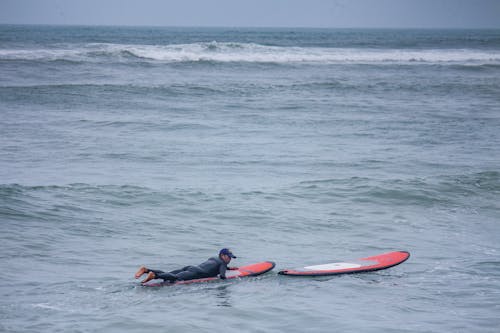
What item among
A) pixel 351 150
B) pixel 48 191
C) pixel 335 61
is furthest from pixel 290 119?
pixel 335 61

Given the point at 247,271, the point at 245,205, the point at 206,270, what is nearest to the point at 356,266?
the point at 247,271

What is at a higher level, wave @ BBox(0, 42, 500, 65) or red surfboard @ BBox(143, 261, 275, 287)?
wave @ BBox(0, 42, 500, 65)

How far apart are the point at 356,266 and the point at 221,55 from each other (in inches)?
1706

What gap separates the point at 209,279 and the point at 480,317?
4057 mm

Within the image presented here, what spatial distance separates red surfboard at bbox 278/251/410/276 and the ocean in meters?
0.15

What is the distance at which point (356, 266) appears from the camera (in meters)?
→ 10.5

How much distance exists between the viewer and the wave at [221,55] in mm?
46062

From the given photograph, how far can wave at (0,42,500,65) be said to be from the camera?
46.1m

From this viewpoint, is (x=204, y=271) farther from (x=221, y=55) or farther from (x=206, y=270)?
(x=221, y=55)

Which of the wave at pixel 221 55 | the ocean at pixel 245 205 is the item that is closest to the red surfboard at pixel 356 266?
the ocean at pixel 245 205

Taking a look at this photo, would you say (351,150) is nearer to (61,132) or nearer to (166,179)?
(166,179)

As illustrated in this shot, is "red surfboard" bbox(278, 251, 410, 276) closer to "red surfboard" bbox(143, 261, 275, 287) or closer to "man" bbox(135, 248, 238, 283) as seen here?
"red surfboard" bbox(143, 261, 275, 287)

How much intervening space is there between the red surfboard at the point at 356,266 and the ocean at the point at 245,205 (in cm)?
15

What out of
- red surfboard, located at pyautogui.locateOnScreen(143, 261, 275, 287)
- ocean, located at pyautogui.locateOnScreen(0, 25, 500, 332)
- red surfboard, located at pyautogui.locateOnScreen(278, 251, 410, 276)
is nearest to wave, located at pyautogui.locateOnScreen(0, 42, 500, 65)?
ocean, located at pyautogui.locateOnScreen(0, 25, 500, 332)
